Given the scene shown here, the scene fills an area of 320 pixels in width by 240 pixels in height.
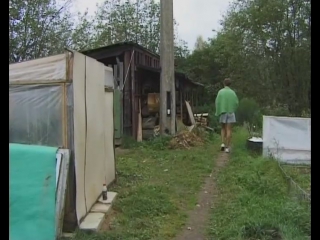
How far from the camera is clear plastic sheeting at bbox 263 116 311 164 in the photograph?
273 inches

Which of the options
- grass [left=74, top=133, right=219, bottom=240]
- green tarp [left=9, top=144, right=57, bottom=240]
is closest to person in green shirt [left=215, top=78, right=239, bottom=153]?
grass [left=74, top=133, right=219, bottom=240]

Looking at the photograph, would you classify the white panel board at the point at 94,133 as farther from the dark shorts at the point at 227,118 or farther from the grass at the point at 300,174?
the dark shorts at the point at 227,118

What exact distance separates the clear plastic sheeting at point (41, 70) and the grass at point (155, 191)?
1.43m

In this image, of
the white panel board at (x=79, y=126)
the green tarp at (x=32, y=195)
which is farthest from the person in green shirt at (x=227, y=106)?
the green tarp at (x=32, y=195)

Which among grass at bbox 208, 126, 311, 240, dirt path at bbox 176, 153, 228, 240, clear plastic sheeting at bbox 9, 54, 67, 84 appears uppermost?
clear plastic sheeting at bbox 9, 54, 67, 84

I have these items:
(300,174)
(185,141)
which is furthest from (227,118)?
(300,174)

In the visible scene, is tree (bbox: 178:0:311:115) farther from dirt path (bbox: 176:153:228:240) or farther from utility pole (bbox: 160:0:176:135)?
dirt path (bbox: 176:153:228:240)

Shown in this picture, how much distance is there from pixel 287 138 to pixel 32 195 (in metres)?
4.98

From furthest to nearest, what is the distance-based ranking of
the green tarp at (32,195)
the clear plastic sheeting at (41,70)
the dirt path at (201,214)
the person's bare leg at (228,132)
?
the person's bare leg at (228,132)
the dirt path at (201,214)
the clear plastic sheeting at (41,70)
the green tarp at (32,195)

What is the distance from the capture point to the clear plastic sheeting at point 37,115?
11.9ft

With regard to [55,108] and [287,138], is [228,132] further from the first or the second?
[55,108]

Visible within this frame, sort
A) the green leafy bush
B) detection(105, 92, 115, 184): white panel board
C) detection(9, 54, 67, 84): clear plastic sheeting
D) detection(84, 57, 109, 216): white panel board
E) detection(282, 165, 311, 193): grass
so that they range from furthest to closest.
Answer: the green leafy bush
detection(105, 92, 115, 184): white panel board
detection(282, 165, 311, 193): grass
detection(84, 57, 109, 216): white panel board
detection(9, 54, 67, 84): clear plastic sheeting

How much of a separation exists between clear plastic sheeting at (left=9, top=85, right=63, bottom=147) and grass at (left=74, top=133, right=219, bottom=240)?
0.94m
